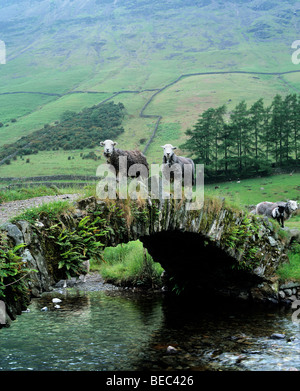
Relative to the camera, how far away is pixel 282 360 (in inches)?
438

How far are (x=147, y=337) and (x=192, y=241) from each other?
4.06m

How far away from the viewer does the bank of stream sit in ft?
36.2

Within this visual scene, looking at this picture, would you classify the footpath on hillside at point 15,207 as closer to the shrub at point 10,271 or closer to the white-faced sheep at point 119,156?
the shrub at point 10,271

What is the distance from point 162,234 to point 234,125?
4567cm

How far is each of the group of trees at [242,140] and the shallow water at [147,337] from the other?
39.8 m

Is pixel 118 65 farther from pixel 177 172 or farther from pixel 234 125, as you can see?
pixel 177 172

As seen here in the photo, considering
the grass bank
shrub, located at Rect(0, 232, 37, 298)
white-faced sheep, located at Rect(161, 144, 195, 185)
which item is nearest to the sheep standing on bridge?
the grass bank

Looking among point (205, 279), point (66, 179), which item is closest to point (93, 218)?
point (205, 279)

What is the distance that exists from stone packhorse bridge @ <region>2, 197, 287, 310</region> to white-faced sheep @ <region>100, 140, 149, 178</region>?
143 cm

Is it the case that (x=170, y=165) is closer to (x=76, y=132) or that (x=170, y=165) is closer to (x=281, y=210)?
(x=281, y=210)

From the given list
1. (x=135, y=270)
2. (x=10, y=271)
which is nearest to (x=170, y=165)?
(x=10, y=271)

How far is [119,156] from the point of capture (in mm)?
13922

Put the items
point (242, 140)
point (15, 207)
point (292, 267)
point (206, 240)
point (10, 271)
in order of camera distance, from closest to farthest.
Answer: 1. point (10, 271)
2. point (15, 207)
3. point (206, 240)
4. point (292, 267)
5. point (242, 140)

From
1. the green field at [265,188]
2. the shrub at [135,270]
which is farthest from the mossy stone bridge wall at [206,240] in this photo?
the green field at [265,188]
